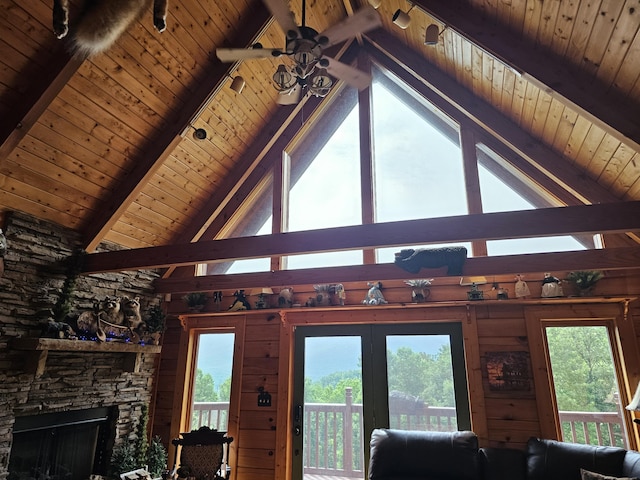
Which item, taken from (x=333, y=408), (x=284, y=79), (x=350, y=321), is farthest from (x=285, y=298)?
(x=284, y=79)

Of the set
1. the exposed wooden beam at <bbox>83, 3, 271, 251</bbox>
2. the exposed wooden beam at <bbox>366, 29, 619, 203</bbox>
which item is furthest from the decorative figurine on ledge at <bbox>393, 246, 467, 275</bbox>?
the exposed wooden beam at <bbox>83, 3, 271, 251</bbox>

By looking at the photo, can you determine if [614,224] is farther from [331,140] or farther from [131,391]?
[131,391]

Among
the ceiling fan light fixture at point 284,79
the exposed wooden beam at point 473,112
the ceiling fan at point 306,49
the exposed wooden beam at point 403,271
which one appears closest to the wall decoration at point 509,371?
the exposed wooden beam at point 403,271

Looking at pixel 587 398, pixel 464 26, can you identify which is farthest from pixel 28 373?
pixel 587 398

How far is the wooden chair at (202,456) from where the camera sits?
418cm

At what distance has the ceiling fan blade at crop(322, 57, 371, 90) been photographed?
3.11 meters

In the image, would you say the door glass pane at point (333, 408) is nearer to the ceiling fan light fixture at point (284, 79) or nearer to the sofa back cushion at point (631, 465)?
Answer: the sofa back cushion at point (631, 465)

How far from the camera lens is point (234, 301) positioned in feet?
17.6

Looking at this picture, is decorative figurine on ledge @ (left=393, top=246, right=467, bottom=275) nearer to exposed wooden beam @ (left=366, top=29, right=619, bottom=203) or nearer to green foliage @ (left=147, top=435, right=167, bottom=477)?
exposed wooden beam @ (left=366, top=29, right=619, bottom=203)

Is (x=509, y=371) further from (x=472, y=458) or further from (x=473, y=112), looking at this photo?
(x=473, y=112)

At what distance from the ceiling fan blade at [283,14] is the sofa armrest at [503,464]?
4.11 m

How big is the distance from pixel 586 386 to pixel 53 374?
17.9 feet

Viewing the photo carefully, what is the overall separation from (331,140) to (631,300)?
3903mm

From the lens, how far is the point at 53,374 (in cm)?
397
